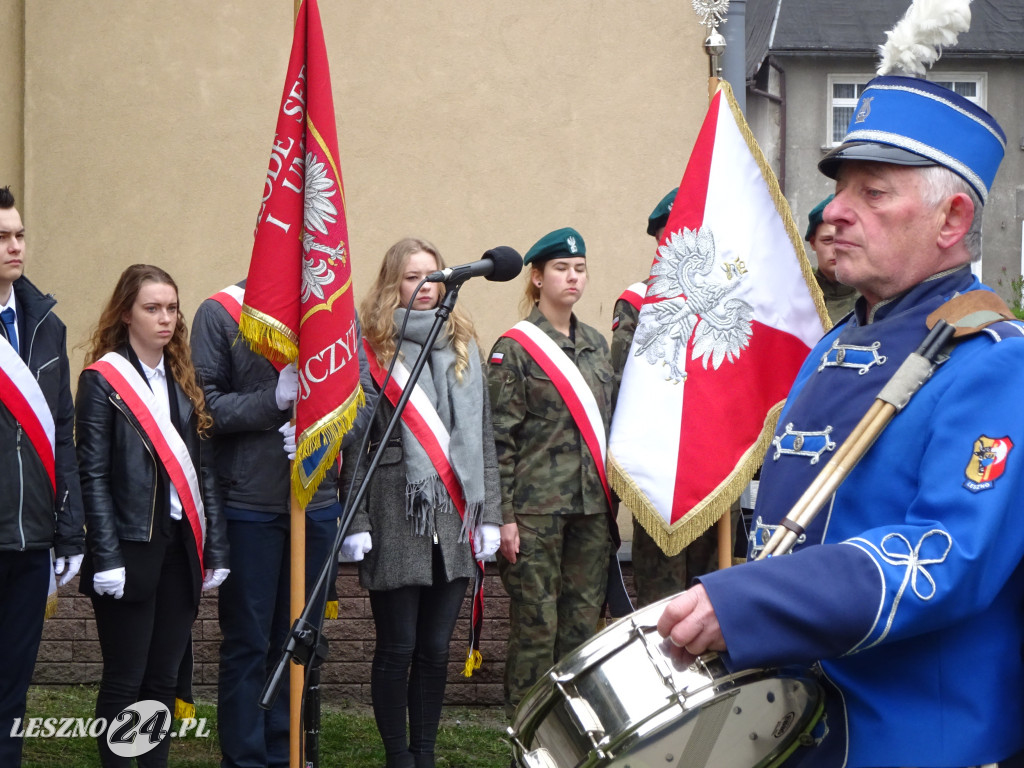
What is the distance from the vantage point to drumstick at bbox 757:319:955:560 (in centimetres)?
188

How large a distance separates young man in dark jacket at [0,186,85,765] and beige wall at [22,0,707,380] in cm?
205

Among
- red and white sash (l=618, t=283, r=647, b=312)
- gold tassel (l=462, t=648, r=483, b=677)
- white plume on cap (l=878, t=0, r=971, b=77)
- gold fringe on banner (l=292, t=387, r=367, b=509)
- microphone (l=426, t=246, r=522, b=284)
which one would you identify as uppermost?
red and white sash (l=618, t=283, r=647, b=312)

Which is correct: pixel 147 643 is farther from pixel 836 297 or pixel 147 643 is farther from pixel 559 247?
pixel 836 297

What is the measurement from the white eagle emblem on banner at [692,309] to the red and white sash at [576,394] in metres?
0.35

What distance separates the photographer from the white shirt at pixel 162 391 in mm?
4230

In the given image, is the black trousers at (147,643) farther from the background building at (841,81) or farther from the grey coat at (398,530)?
the background building at (841,81)

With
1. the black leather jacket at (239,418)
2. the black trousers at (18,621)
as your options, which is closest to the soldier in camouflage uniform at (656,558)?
the black leather jacket at (239,418)

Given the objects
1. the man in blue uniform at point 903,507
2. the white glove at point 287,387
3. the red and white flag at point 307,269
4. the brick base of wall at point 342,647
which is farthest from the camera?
the brick base of wall at point 342,647

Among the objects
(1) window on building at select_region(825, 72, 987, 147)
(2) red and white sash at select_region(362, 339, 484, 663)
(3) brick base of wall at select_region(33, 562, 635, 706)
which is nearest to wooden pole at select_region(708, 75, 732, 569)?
(2) red and white sash at select_region(362, 339, 484, 663)

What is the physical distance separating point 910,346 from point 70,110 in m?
5.29

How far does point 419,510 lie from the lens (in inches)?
183

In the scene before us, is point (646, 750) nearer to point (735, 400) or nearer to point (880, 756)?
point (880, 756)

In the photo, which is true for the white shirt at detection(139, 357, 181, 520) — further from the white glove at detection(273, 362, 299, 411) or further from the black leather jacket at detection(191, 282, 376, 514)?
the white glove at detection(273, 362, 299, 411)

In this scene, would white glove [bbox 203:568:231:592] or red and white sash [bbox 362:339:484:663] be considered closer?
white glove [bbox 203:568:231:592]
